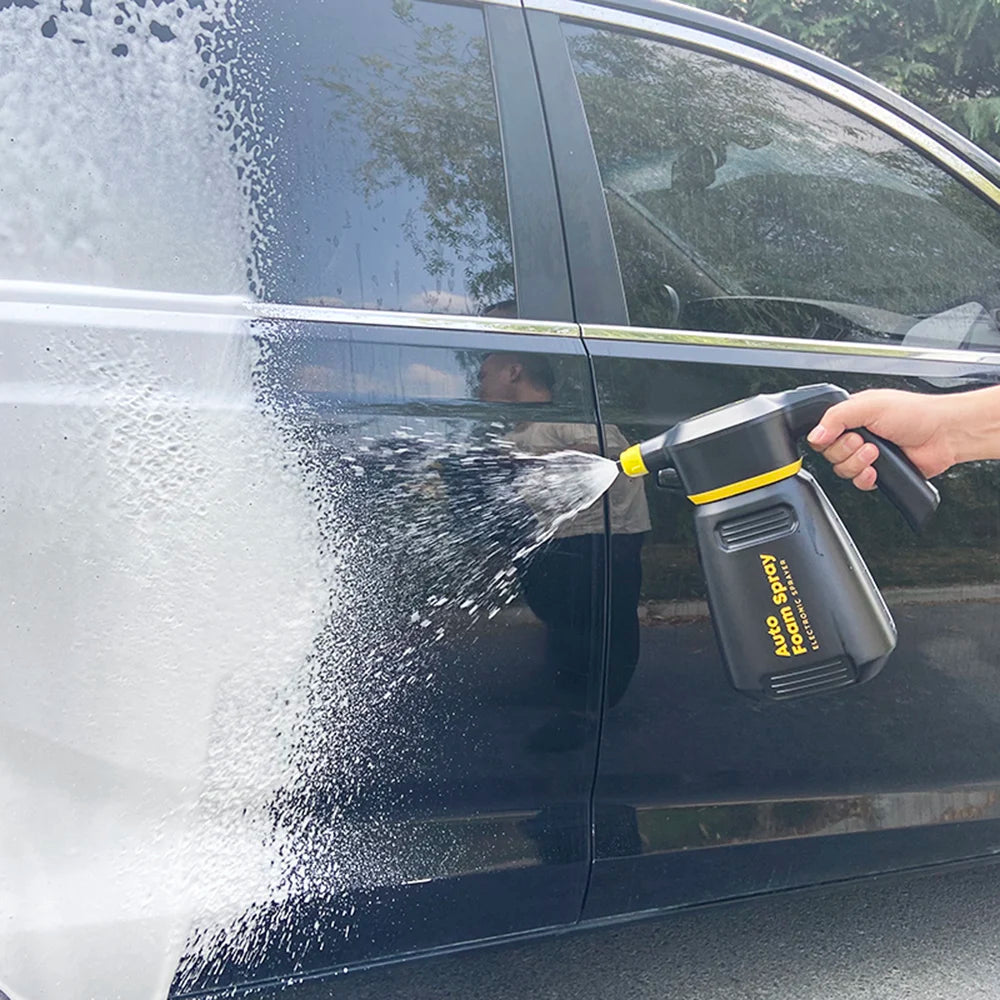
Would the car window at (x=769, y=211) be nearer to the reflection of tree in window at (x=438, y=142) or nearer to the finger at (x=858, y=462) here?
the reflection of tree in window at (x=438, y=142)

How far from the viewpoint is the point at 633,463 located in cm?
152

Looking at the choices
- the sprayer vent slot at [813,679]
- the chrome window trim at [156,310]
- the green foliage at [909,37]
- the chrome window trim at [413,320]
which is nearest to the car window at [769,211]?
the chrome window trim at [413,320]

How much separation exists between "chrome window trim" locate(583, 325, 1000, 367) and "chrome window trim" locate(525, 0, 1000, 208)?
1.17 feet

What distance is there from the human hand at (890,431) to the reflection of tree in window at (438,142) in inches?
21.2

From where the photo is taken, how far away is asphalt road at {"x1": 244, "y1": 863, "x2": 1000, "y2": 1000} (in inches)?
79.2

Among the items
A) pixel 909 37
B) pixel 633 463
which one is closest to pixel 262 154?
pixel 633 463

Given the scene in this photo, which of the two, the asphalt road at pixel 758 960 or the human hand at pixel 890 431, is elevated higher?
the human hand at pixel 890 431

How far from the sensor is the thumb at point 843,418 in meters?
1.51

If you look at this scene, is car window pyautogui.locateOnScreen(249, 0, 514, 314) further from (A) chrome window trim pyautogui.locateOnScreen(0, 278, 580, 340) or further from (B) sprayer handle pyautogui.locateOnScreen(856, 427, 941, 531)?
(B) sprayer handle pyautogui.locateOnScreen(856, 427, 941, 531)

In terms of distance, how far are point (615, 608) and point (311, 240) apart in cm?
72

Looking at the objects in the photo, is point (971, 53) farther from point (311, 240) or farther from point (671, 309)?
point (311, 240)

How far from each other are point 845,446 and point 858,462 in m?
0.03

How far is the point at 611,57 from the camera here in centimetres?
184

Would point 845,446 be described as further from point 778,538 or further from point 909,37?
point 909,37
